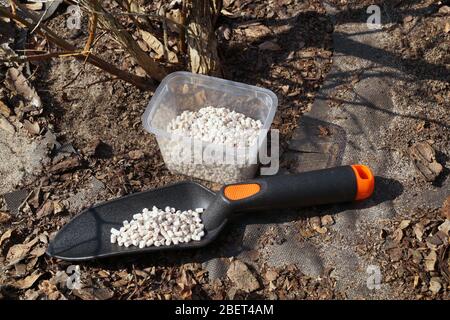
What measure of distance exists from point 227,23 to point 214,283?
112 centimetres

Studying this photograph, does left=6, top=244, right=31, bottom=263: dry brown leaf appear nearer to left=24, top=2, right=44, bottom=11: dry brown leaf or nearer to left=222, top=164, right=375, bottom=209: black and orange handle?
left=222, top=164, right=375, bottom=209: black and orange handle

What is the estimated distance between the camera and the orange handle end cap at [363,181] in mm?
2023

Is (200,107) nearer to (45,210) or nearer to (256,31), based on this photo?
(256,31)

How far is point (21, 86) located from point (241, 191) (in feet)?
3.21

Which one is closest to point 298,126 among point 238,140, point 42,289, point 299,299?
point 238,140

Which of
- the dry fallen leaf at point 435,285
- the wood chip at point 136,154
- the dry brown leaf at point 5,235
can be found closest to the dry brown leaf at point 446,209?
the dry fallen leaf at point 435,285

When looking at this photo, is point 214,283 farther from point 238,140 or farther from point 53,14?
point 53,14

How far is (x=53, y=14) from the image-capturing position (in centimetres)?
259

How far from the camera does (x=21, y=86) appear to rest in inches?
93.3

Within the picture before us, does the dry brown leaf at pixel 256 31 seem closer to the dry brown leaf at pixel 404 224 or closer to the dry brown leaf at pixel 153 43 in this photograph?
the dry brown leaf at pixel 153 43

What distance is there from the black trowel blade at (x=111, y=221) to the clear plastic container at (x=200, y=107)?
9 cm

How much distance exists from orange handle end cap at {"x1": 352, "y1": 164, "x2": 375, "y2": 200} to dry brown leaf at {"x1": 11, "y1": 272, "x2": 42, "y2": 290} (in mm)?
1060

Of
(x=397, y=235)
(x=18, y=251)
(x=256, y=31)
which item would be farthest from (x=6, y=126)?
(x=397, y=235)

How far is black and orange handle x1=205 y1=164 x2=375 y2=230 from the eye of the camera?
2.00 metres
